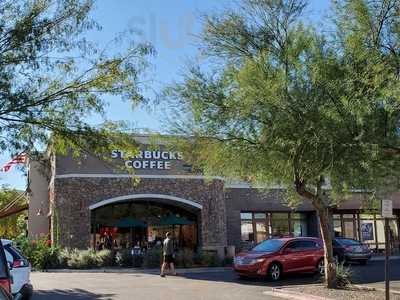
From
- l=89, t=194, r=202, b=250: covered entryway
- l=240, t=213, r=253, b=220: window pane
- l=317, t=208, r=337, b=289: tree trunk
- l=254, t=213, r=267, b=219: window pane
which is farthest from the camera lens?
l=254, t=213, r=267, b=219: window pane

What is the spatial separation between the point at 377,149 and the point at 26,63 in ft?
23.9

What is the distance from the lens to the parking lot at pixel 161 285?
1678 centimetres

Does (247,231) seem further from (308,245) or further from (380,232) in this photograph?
(308,245)

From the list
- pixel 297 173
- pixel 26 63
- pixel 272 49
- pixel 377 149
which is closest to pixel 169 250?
pixel 297 173

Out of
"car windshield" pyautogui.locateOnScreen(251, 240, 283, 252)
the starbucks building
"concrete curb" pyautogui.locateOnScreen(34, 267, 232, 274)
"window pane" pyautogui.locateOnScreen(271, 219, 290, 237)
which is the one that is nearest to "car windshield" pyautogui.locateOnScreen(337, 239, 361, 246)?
the starbucks building

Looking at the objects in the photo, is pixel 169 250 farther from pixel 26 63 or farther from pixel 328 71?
pixel 26 63

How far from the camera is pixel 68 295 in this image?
1705 cm

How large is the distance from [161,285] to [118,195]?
39.7ft

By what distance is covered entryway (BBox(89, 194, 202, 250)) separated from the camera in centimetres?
3234

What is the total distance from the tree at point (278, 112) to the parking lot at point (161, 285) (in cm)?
315

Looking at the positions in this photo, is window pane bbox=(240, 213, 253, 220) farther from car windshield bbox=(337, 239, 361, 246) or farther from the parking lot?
the parking lot

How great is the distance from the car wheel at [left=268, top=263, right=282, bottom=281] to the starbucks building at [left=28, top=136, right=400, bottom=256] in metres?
7.43

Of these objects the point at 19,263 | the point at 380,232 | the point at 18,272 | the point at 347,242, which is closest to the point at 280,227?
the point at 347,242

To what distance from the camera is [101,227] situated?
1294 inches
